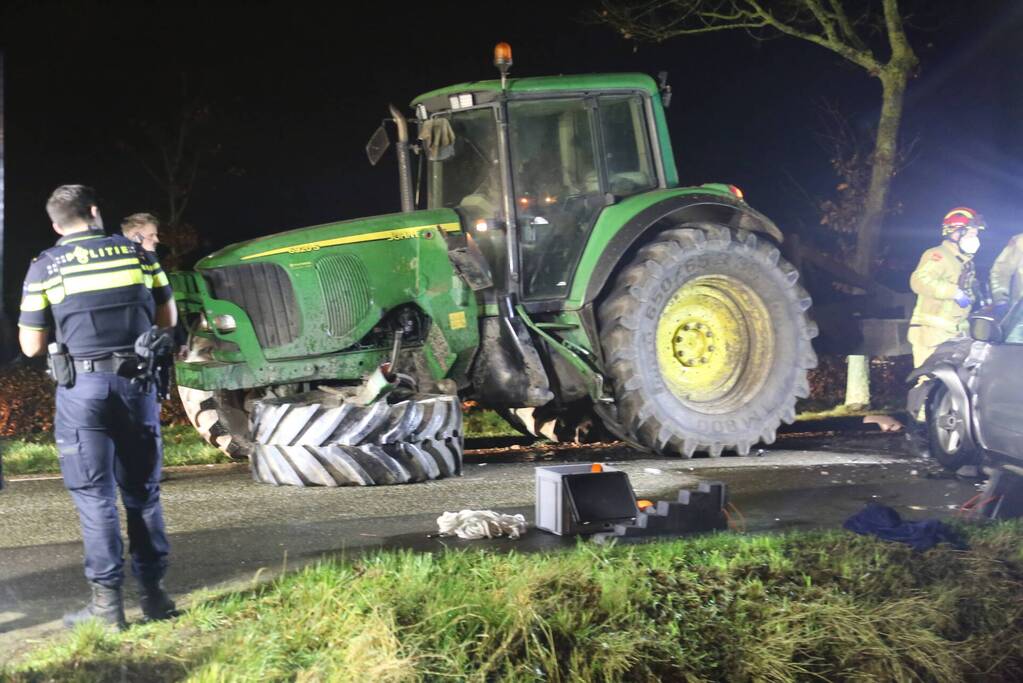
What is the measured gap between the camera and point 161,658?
4.52 m

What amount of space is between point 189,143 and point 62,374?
13110 millimetres

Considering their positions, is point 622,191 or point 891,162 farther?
point 891,162

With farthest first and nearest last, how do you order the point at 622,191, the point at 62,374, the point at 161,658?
1. the point at 622,191
2. the point at 62,374
3. the point at 161,658

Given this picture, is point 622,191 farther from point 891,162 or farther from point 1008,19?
point 1008,19

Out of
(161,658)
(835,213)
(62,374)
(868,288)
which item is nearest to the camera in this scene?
(161,658)

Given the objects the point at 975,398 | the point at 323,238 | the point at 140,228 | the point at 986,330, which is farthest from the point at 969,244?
the point at 140,228

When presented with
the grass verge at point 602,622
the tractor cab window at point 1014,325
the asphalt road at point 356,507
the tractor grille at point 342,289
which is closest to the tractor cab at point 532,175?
the tractor grille at point 342,289

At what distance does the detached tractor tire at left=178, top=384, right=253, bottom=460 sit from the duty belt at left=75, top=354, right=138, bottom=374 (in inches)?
160

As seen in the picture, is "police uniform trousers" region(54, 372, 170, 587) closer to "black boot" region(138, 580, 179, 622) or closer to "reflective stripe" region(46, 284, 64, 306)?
"black boot" region(138, 580, 179, 622)

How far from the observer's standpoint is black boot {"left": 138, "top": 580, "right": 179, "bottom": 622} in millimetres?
5086

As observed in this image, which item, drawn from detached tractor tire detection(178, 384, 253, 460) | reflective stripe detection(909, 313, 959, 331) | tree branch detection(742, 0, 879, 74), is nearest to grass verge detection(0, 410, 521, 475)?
detached tractor tire detection(178, 384, 253, 460)

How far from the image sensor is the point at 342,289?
344 inches

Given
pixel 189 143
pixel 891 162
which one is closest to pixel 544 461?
pixel 891 162

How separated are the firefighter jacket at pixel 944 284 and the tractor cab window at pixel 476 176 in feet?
13.9
